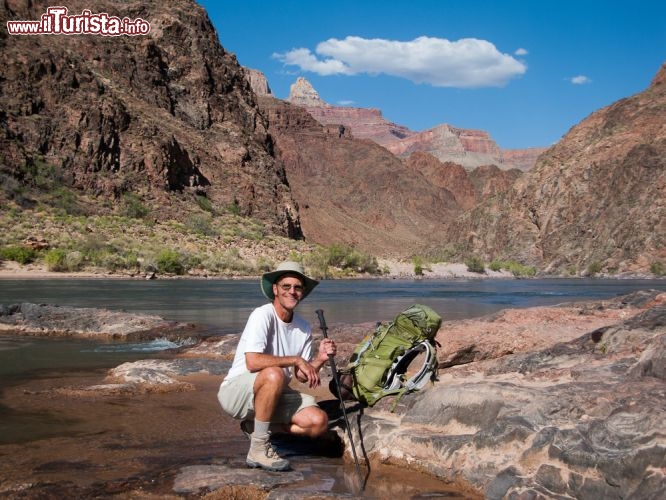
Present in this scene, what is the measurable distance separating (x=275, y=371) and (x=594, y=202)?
8453cm

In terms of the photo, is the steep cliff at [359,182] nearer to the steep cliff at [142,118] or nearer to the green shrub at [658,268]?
the steep cliff at [142,118]

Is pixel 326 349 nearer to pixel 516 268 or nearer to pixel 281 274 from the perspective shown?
pixel 281 274

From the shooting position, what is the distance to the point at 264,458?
15.8 feet

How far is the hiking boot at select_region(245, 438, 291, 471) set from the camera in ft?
15.7

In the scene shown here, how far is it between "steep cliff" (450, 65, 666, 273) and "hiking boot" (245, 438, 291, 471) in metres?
69.9

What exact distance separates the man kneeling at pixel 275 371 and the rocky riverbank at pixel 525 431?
0.85 ft

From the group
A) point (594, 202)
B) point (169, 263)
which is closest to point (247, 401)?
point (169, 263)

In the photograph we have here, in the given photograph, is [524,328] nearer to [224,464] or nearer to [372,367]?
[372,367]

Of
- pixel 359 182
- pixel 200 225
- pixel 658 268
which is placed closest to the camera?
pixel 200 225

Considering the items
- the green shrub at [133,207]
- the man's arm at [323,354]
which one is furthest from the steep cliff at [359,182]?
the man's arm at [323,354]

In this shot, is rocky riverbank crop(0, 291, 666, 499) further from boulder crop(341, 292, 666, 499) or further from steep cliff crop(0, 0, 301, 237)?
steep cliff crop(0, 0, 301, 237)

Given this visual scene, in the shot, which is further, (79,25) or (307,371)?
(79,25)

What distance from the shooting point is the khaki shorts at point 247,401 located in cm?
500

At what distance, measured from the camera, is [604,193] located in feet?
266
